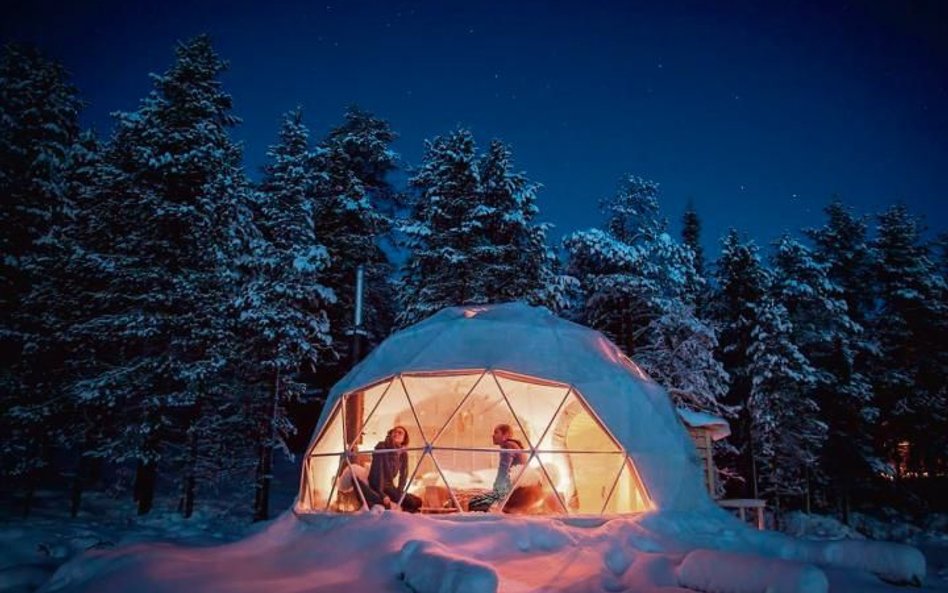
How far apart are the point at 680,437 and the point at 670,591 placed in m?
4.69

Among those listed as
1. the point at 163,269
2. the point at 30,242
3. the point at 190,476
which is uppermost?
the point at 30,242

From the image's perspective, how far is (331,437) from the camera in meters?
10.5

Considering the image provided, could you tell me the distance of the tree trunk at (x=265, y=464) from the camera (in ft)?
48.4

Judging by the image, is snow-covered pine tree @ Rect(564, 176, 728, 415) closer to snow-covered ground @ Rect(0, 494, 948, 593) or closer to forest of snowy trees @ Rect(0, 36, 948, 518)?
forest of snowy trees @ Rect(0, 36, 948, 518)

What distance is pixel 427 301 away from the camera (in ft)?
56.1

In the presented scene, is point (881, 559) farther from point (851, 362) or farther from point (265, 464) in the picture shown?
point (851, 362)

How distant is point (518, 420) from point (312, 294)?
8.99m

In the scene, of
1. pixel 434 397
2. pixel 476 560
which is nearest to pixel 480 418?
pixel 434 397

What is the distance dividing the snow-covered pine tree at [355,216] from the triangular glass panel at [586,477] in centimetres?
996

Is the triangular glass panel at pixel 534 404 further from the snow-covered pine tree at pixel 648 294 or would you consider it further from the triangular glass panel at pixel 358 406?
the snow-covered pine tree at pixel 648 294

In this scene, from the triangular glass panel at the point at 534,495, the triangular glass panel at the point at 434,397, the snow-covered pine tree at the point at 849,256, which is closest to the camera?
the triangular glass panel at the point at 534,495

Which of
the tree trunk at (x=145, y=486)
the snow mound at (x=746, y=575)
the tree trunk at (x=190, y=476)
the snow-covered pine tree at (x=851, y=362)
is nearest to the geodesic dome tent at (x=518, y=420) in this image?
the snow mound at (x=746, y=575)

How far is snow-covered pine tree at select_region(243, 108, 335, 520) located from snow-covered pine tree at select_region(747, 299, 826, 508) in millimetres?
13241

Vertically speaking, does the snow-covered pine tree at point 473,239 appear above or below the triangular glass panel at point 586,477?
above
